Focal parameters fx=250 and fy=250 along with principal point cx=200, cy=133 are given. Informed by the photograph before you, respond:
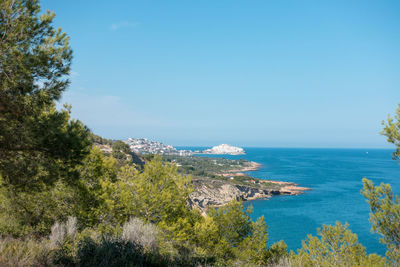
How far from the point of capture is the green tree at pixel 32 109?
13.1ft

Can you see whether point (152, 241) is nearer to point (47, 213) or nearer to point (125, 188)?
point (47, 213)

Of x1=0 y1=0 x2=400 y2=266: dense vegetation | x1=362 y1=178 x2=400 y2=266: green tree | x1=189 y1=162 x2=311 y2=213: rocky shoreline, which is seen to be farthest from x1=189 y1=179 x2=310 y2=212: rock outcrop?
x1=362 y1=178 x2=400 y2=266: green tree

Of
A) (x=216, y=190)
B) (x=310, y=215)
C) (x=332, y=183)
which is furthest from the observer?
(x=332, y=183)

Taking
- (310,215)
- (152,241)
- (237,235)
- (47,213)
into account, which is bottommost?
(310,215)

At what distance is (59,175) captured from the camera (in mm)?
4543

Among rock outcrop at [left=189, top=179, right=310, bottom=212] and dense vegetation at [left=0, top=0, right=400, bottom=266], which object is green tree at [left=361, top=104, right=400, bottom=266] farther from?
rock outcrop at [left=189, top=179, right=310, bottom=212]

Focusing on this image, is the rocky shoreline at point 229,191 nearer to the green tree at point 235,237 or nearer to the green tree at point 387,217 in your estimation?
the green tree at point 235,237

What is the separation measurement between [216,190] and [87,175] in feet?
168

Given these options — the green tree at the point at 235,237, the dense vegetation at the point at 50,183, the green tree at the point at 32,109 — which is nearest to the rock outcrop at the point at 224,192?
the green tree at the point at 235,237

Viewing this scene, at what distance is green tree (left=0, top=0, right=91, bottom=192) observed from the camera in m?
3.98

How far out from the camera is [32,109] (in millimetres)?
4258

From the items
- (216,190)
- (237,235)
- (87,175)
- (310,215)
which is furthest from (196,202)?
(87,175)

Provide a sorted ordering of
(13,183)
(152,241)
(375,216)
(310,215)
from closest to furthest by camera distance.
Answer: (13,183)
(152,241)
(375,216)
(310,215)

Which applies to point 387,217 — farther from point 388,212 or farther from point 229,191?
point 229,191
